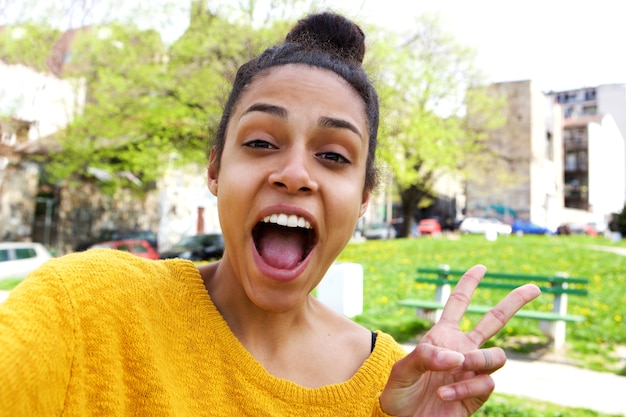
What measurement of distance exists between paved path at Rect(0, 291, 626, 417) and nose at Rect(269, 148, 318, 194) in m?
4.65

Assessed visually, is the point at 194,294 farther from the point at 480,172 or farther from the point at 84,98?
the point at 480,172

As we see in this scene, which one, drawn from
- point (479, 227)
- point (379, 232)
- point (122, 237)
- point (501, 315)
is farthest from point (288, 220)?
point (479, 227)

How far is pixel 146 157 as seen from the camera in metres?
15.0

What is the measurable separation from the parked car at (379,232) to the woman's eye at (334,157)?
32.0 meters

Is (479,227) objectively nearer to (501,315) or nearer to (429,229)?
(429,229)

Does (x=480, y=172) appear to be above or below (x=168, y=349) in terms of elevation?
above

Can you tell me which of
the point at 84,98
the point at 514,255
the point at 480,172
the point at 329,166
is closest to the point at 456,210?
the point at 480,172

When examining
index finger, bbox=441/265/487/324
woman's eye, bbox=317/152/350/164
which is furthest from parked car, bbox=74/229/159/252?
index finger, bbox=441/265/487/324

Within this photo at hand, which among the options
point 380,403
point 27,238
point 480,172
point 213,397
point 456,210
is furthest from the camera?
point 456,210

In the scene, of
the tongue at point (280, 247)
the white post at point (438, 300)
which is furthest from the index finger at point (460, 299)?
the white post at point (438, 300)

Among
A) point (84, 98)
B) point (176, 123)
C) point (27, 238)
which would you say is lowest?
point (27, 238)

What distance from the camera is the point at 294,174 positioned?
121 centimetres

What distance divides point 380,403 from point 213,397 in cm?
40

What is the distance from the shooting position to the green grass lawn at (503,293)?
724cm
